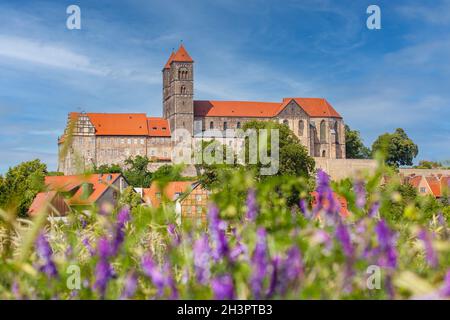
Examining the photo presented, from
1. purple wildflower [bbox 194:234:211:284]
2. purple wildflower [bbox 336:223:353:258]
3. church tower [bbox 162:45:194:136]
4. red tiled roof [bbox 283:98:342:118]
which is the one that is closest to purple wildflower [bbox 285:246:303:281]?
purple wildflower [bbox 336:223:353:258]

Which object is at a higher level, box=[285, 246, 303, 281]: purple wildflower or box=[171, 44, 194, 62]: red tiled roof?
box=[171, 44, 194, 62]: red tiled roof

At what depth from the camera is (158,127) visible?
101m

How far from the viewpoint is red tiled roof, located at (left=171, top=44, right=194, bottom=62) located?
103 metres

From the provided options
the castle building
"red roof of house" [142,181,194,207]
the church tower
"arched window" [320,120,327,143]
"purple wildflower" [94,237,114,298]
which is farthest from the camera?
"arched window" [320,120,327,143]

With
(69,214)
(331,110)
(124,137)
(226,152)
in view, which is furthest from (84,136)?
(69,214)

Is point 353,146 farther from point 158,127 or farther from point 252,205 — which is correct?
point 252,205

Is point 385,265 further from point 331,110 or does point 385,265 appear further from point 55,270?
point 331,110

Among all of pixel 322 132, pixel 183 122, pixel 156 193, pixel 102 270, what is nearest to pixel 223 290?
pixel 102 270

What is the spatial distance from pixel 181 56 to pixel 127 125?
14.9 meters

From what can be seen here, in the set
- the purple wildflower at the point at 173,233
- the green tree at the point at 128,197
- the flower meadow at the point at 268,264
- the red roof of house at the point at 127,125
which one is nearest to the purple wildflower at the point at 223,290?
the flower meadow at the point at 268,264

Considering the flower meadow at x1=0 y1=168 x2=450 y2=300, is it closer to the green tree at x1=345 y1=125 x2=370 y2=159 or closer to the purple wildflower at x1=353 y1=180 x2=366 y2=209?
the purple wildflower at x1=353 y1=180 x2=366 y2=209

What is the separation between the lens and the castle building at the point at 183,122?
97562 mm

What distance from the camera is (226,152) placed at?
41531 mm
